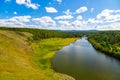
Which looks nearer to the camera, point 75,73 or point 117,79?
point 117,79

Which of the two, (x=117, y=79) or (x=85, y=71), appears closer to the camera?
(x=117, y=79)

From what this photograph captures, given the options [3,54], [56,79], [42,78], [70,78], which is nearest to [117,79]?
[70,78]

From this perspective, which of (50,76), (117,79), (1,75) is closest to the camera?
(1,75)

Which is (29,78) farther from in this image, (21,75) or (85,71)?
(85,71)

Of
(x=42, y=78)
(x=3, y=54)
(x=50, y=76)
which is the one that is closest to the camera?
(x=42, y=78)

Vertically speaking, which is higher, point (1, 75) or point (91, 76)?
point (1, 75)

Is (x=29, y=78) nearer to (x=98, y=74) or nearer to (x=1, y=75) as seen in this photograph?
(x=1, y=75)

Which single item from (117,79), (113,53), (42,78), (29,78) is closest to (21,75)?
(29,78)

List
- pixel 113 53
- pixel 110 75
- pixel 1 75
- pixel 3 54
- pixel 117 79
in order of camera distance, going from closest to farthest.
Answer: pixel 1 75, pixel 117 79, pixel 110 75, pixel 3 54, pixel 113 53

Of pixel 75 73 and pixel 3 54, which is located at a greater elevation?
pixel 3 54
